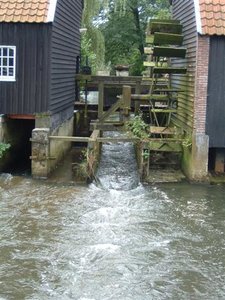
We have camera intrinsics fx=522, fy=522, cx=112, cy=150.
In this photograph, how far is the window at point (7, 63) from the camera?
14.1 m

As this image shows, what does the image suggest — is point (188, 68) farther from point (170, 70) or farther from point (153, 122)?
point (153, 122)

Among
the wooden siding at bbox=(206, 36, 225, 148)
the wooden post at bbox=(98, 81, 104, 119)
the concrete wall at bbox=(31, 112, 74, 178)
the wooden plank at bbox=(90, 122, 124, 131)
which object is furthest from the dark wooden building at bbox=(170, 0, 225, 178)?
the wooden post at bbox=(98, 81, 104, 119)

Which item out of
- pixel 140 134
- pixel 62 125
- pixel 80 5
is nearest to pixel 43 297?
pixel 140 134

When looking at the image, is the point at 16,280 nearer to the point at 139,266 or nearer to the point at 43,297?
the point at 43,297

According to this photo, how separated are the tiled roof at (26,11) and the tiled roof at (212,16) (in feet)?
13.3

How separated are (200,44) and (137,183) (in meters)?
3.84

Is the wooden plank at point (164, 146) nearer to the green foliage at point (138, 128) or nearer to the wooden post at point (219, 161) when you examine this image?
the green foliage at point (138, 128)

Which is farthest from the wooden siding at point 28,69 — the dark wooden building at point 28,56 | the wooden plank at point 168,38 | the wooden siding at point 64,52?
the wooden plank at point 168,38

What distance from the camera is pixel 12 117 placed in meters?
14.7

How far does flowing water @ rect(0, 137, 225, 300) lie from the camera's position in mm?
7238

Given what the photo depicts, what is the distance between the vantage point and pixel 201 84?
516 inches

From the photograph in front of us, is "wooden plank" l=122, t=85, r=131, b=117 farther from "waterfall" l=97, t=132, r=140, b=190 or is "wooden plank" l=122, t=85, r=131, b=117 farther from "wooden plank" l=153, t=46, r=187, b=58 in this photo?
"waterfall" l=97, t=132, r=140, b=190

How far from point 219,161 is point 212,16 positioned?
152 inches

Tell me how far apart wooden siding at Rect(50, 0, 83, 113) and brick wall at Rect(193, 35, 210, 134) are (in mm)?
3998
